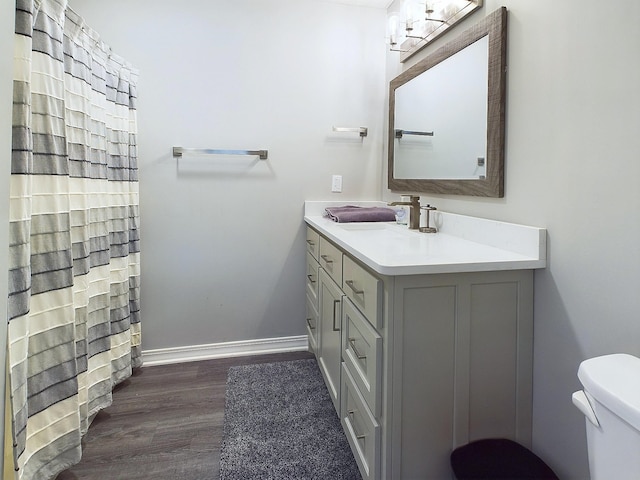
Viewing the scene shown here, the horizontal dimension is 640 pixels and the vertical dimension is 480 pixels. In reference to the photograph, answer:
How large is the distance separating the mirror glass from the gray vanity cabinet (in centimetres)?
47

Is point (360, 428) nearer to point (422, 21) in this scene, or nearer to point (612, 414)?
point (612, 414)

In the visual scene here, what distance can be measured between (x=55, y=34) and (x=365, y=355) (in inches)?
56.1

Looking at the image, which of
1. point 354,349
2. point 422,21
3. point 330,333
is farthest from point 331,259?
point 422,21

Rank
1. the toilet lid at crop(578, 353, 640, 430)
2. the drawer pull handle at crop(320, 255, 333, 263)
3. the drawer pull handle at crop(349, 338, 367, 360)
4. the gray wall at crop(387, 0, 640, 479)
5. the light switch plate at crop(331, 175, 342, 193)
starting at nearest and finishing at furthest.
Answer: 1. the toilet lid at crop(578, 353, 640, 430)
2. the gray wall at crop(387, 0, 640, 479)
3. the drawer pull handle at crop(349, 338, 367, 360)
4. the drawer pull handle at crop(320, 255, 333, 263)
5. the light switch plate at crop(331, 175, 342, 193)

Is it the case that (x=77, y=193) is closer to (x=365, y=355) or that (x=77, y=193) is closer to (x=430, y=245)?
(x=365, y=355)

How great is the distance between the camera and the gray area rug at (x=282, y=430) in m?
1.33

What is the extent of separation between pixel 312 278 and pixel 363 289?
945 mm

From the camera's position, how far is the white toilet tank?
0.61 meters

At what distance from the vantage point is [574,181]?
3.37 feet

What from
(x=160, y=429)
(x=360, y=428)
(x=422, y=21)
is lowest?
(x=160, y=429)

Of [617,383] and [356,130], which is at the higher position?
[356,130]

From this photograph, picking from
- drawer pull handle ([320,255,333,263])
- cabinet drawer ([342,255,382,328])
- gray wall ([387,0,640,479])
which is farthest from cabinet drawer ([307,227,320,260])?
gray wall ([387,0,640,479])

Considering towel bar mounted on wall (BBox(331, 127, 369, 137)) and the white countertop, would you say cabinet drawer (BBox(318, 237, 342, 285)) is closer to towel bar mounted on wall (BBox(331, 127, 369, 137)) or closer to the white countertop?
the white countertop

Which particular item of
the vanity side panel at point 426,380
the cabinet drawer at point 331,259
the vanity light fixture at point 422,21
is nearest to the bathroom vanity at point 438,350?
the vanity side panel at point 426,380
